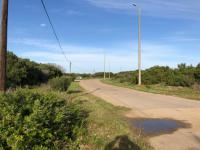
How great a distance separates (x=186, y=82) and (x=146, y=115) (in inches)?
1155

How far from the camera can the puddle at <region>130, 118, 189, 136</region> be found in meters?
9.52

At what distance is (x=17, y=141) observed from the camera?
20.6 ft

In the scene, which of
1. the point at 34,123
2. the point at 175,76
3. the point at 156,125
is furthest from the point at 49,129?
the point at 175,76

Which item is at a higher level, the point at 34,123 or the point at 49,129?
the point at 34,123

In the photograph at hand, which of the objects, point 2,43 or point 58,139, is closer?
point 58,139

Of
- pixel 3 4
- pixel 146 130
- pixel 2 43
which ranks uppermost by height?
pixel 3 4

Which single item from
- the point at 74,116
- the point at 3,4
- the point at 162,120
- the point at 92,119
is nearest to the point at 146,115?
the point at 162,120

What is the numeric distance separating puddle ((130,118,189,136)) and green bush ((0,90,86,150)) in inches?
82.9

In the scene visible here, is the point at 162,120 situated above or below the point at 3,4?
below

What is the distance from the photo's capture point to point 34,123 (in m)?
6.87

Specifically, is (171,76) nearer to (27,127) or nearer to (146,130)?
(146,130)

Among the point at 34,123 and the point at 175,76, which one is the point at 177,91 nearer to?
the point at 175,76

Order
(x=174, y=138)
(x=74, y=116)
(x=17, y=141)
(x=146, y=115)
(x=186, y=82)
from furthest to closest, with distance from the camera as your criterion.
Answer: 1. (x=186, y=82)
2. (x=146, y=115)
3. (x=74, y=116)
4. (x=174, y=138)
5. (x=17, y=141)

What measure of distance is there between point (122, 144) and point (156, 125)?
10.3 ft
